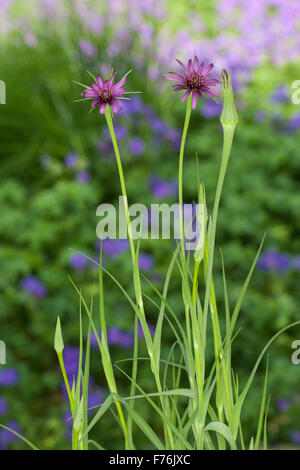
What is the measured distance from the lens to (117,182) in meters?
2.92

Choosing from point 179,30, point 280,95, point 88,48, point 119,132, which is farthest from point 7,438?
point 179,30

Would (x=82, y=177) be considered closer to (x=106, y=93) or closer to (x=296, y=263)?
(x=296, y=263)

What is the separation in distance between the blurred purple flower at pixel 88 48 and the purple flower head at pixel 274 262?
4.65ft

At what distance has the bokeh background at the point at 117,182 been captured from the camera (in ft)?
7.43

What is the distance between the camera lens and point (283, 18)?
151 inches

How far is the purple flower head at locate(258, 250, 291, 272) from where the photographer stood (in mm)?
2404

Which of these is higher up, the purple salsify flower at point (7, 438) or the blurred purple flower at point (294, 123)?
the blurred purple flower at point (294, 123)

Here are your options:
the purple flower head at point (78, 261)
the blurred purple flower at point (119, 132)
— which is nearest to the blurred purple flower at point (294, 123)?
the blurred purple flower at point (119, 132)

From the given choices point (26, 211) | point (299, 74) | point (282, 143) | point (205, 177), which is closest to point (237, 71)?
point (299, 74)

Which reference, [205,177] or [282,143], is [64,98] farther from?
[282,143]

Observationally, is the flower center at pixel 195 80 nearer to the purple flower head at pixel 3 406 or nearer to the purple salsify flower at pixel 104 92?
the purple salsify flower at pixel 104 92

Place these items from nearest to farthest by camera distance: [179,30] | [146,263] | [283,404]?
[283,404]
[146,263]
[179,30]

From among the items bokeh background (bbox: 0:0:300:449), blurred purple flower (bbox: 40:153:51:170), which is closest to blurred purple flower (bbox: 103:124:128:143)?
bokeh background (bbox: 0:0:300:449)

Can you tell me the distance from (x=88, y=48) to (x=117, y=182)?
0.78 m
